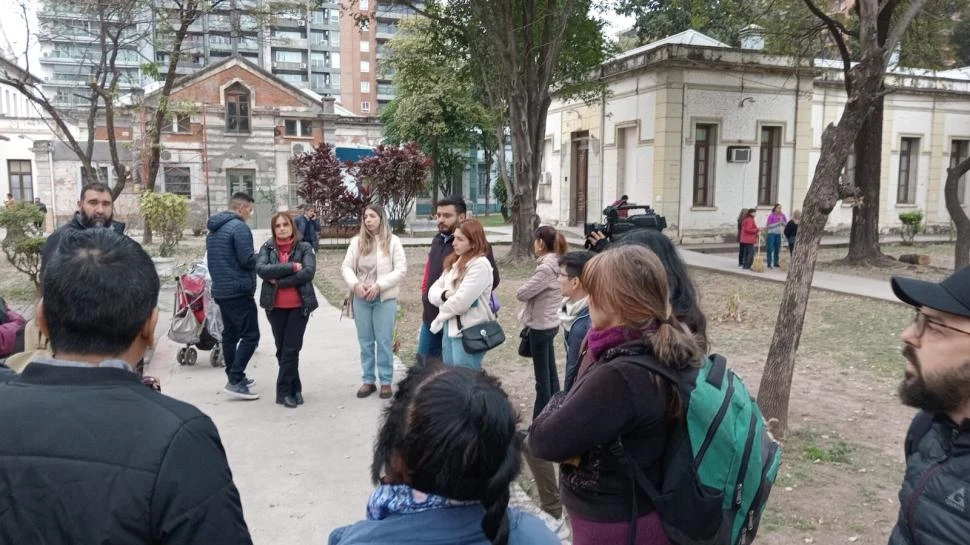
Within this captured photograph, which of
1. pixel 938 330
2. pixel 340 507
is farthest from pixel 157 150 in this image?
pixel 938 330

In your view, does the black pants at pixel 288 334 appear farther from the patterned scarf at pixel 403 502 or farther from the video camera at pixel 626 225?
the patterned scarf at pixel 403 502

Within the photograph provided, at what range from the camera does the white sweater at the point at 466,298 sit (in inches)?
194

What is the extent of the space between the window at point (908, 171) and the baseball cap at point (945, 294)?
27521 millimetres

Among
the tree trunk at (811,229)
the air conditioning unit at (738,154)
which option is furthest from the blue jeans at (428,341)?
the air conditioning unit at (738,154)

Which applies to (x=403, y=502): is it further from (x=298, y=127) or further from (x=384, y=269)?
(x=298, y=127)

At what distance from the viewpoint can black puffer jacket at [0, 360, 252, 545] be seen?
53.7 inches

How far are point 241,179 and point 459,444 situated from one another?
3720cm

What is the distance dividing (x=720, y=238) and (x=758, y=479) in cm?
2074

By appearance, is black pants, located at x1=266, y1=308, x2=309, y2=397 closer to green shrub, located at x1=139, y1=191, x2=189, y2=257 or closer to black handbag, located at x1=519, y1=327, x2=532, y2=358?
black handbag, located at x1=519, y1=327, x2=532, y2=358

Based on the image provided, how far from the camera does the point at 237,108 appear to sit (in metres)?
36.2

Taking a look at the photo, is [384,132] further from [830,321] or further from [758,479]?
[758,479]

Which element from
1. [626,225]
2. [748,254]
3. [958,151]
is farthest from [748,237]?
[958,151]

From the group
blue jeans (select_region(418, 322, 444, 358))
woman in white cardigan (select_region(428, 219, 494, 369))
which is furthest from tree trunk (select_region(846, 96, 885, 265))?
woman in white cardigan (select_region(428, 219, 494, 369))

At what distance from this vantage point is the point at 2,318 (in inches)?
125
